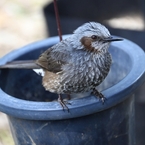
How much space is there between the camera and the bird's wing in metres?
2.40

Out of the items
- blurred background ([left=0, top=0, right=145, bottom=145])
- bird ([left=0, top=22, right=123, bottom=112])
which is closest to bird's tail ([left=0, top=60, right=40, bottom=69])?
bird ([left=0, top=22, right=123, bottom=112])

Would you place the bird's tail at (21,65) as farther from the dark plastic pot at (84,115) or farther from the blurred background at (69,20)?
the blurred background at (69,20)

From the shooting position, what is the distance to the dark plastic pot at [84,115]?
2154mm

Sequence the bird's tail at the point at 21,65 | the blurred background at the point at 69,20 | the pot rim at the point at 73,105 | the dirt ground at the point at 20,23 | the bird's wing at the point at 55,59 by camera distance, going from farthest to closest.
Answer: the dirt ground at the point at 20,23
the blurred background at the point at 69,20
the bird's tail at the point at 21,65
the bird's wing at the point at 55,59
the pot rim at the point at 73,105

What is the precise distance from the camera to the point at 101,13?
4.42 m

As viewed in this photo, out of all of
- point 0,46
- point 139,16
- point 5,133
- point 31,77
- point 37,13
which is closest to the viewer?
point 31,77

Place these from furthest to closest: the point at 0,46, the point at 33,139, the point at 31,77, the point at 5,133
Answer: the point at 0,46
the point at 5,133
the point at 31,77
the point at 33,139

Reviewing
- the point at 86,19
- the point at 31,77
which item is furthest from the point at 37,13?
the point at 31,77

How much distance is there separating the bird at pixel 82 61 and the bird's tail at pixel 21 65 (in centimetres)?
21

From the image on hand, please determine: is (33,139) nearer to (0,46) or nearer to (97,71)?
(97,71)

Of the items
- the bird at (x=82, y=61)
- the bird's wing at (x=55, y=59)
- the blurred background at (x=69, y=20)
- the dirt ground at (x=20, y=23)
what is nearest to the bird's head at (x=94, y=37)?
the bird at (x=82, y=61)

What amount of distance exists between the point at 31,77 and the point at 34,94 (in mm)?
116

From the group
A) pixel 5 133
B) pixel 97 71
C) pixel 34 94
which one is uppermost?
pixel 97 71

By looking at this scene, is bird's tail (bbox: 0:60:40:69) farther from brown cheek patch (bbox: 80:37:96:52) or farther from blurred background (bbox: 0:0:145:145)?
blurred background (bbox: 0:0:145:145)
